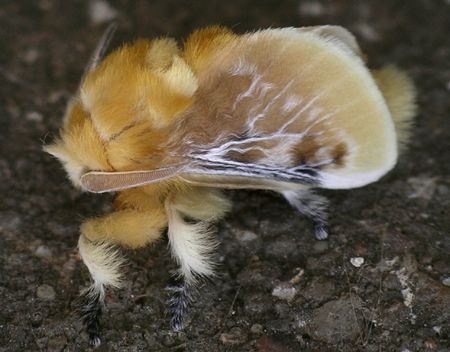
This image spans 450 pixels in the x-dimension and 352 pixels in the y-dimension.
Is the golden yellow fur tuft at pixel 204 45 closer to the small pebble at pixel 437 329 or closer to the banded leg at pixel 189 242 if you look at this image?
the banded leg at pixel 189 242

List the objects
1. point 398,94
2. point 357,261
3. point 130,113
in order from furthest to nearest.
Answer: point 398,94 < point 357,261 < point 130,113

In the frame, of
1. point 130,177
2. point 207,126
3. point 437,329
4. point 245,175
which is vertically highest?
point 207,126

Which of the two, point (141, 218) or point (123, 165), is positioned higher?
point (123, 165)

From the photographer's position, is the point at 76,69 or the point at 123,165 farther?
the point at 76,69

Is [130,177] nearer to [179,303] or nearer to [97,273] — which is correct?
[97,273]

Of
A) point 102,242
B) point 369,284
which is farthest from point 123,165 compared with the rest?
point 369,284

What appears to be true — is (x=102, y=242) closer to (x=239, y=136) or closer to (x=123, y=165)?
(x=123, y=165)

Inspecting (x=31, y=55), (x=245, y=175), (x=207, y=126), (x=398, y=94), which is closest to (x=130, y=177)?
(x=207, y=126)

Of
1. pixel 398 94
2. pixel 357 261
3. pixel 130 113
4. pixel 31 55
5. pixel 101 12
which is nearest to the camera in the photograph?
pixel 130 113
